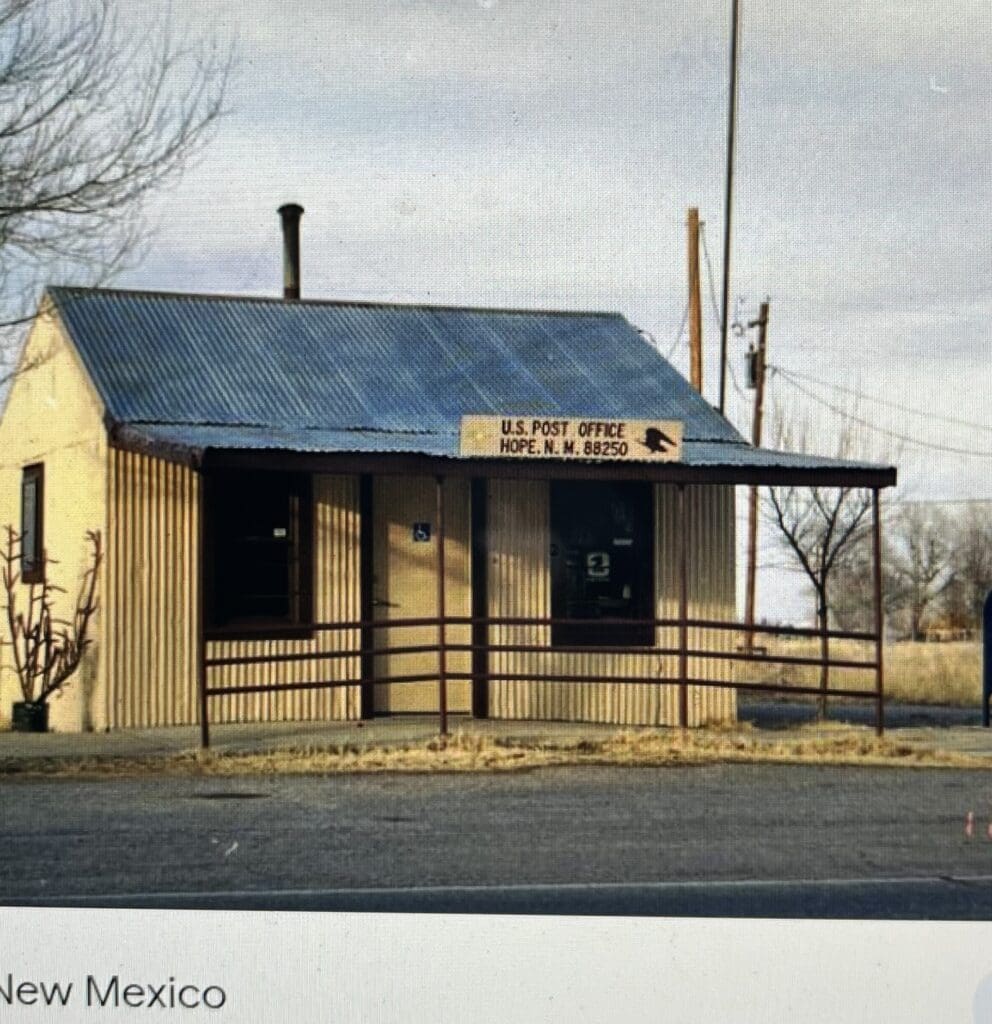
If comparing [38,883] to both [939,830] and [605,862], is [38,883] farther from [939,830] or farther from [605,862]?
[939,830]

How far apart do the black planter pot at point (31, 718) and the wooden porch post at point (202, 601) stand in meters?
1.70

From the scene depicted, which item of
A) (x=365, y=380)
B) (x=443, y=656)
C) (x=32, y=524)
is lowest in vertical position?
(x=443, y=656)

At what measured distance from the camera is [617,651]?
25.0 ft

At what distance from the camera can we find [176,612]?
26.2ft

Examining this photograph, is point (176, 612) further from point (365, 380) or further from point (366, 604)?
point (365, 380)

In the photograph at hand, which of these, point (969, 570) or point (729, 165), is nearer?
point (729, 165)

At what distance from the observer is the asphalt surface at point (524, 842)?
Answer: 344cm

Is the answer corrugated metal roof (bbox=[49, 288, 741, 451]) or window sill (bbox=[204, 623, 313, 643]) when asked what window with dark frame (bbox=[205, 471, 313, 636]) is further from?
corrugated metal roof (bbox=[49, 288, 741, 451])

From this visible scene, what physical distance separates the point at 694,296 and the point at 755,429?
2.38 ft

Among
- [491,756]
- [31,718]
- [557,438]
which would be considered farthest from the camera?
[31,718]

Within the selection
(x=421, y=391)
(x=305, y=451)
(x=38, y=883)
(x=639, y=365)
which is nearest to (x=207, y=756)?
(x=305, y=451)

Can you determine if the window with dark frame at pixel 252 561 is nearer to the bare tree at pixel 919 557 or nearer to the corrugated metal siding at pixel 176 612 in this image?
the corrugated metal siding at pixel 176 612

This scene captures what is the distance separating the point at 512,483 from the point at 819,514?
10.7 feet

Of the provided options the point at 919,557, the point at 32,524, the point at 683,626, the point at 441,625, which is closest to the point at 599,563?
the point at 683,626
